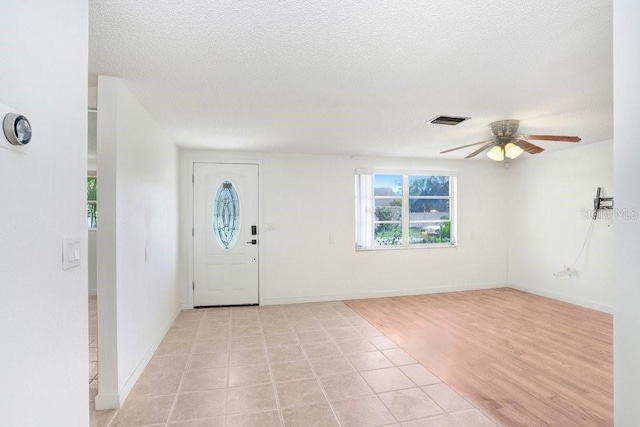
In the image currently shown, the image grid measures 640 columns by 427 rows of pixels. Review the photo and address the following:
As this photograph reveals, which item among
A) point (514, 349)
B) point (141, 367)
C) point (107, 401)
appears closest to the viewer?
point (107, 401)

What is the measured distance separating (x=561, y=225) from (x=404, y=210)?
238 centimetres

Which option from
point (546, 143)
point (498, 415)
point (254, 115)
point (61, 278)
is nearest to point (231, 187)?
point (254, 115)

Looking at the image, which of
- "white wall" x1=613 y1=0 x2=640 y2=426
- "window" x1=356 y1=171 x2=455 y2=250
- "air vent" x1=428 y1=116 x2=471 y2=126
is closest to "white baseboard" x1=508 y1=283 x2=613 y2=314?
"window" x1=356 y1=171 x2=455 y2=250

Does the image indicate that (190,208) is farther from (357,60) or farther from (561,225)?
(561,225)

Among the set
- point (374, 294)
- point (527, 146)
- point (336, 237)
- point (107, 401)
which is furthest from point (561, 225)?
point (107, 401)

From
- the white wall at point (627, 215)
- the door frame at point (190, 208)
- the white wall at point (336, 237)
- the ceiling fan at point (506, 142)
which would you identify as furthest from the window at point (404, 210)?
the white wall at point (627, 215)

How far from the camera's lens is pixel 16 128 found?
95 centimetres

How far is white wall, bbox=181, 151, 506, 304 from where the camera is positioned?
5.08 metres

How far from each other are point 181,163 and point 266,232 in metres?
1.60

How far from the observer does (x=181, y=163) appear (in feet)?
15.8

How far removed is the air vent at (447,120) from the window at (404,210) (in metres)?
2.03

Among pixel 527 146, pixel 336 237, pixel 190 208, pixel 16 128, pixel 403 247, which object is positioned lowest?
pixel 403 247

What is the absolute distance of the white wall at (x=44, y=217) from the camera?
95 centimetres

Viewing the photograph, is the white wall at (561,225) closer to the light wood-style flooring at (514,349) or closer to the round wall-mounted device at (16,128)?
the light wood-style flooring at (514,349)
